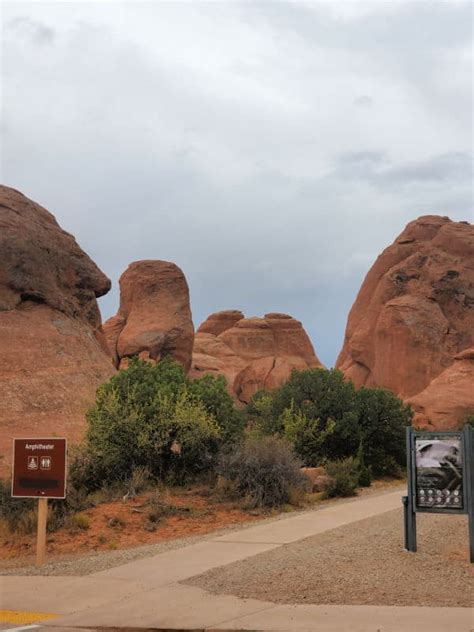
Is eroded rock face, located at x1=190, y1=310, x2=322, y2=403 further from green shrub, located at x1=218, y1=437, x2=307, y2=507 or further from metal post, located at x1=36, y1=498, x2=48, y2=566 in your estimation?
metal post, located at x1=36, y1=498, x2=48, y2=566

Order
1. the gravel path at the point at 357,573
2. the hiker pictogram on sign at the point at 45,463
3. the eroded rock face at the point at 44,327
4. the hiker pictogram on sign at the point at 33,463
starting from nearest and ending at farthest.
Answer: the gravel path at the point at 357,573
the hiker pictogram on sign at the point at 45,463
the hiker pictogram on sign at the point at 33,463
the eroded rock face at the point at 44,327

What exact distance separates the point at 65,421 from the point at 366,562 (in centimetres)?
2071

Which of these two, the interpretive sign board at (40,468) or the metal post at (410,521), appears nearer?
the metal post at (410,521)

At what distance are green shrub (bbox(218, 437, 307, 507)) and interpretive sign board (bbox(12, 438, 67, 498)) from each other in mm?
6231

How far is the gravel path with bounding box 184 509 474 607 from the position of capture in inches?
364

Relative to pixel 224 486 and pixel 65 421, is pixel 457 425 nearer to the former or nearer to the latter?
pixel 65 421

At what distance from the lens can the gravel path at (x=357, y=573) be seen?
926 cm

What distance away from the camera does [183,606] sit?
9.23 m

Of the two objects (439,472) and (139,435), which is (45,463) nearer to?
(139,435)

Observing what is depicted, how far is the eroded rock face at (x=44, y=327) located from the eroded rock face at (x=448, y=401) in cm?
1726

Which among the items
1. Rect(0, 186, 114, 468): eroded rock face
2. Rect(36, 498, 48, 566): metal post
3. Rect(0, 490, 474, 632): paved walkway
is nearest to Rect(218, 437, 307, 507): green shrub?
Rect(0, 490, 474, 632): paved walkway

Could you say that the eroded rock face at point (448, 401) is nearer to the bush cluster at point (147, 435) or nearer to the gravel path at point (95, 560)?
the bush cluster at point (147, 435)

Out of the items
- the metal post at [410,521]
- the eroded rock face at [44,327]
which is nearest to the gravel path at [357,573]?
the metal post at [410,521]

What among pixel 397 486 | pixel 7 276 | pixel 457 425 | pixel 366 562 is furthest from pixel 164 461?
pixel 457 425
